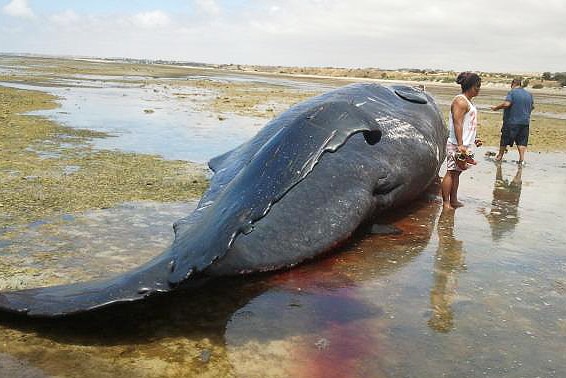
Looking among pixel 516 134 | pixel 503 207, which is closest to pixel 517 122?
pixel 516 134

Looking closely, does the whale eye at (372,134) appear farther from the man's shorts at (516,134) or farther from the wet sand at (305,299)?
the man's shorts at (516,134)

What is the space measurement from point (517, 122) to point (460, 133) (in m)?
5.38

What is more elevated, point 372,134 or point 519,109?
point 372,134

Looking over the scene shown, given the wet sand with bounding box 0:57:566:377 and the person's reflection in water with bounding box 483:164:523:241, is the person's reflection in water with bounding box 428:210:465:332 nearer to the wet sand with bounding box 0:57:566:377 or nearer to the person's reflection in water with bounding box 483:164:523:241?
the wet sand with bounding box 0:57:566:377

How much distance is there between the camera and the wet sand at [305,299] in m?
3.30

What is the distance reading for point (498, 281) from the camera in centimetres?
478

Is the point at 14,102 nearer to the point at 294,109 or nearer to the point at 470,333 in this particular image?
the point at 294,109

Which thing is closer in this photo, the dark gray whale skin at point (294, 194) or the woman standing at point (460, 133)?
the dark gray whale skin at point (294, 194)

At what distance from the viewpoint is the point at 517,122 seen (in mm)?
11797

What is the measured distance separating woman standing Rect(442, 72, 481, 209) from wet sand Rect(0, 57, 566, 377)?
359 millimetres

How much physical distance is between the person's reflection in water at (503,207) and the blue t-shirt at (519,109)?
2.15 metres

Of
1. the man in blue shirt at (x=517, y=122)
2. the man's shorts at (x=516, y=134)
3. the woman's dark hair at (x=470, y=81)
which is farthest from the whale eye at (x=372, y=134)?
the man's shorts at (x=516, y=134)

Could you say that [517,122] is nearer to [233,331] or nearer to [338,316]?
[338,316]

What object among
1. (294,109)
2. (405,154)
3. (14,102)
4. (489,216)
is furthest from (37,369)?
(14,102)
